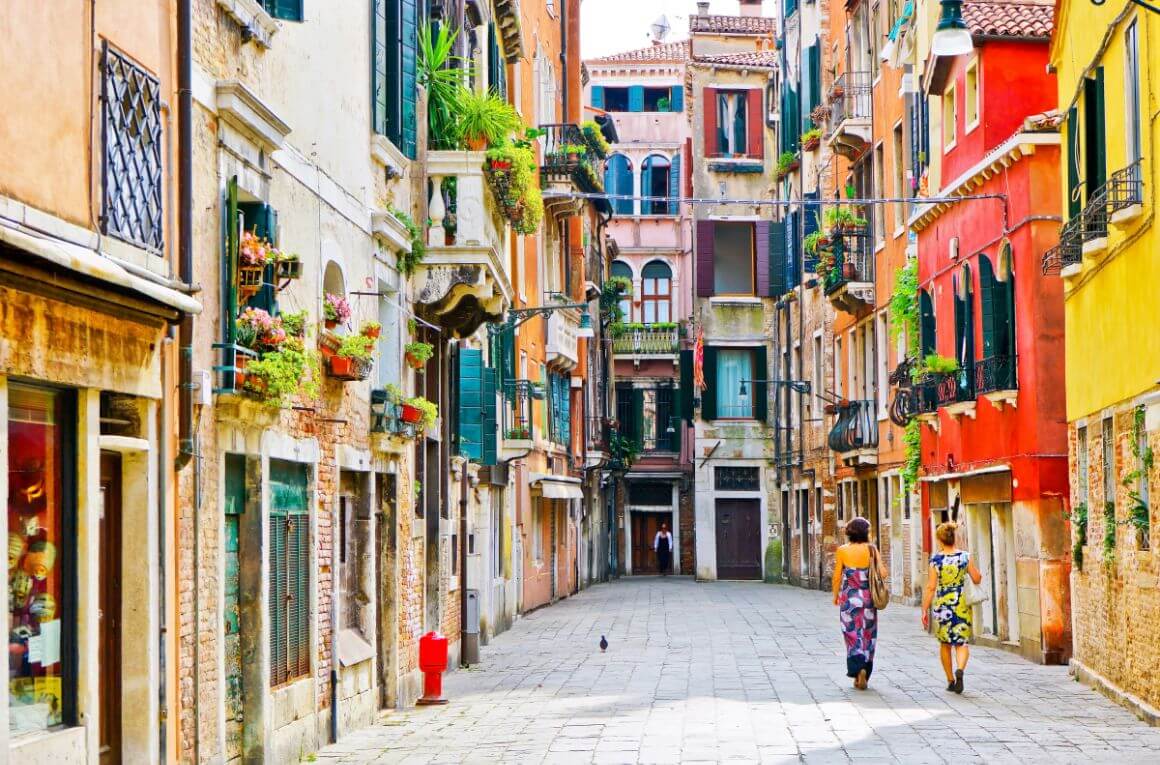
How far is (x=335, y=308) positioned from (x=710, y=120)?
3882cm

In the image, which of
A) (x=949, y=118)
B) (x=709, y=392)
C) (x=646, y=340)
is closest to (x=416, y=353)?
(x=949, y=118)

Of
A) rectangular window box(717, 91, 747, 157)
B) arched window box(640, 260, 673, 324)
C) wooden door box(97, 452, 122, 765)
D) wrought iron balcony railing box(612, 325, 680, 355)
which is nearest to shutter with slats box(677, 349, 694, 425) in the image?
wrought iron balcony railing box(612, 325, 680, 355)

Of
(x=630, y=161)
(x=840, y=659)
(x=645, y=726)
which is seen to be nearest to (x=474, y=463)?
(x=840, y=659)

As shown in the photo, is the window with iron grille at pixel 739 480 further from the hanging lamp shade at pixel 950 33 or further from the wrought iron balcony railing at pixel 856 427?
the hanging lamp shade at pixel 950 33

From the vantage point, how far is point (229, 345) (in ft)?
36.2

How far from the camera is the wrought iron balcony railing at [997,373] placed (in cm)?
2262

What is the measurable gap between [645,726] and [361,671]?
2.59 metres

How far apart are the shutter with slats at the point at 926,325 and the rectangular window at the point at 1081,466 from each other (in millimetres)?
Result: 8649

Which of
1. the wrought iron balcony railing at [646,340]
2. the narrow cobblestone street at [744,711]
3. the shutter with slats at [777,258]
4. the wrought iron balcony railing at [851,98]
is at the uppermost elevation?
the wrought iron balcony railing at [851,98]

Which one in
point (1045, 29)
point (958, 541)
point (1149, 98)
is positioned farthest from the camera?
point (958, 541)

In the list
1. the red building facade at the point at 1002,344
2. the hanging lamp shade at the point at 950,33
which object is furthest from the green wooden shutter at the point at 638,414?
the hanging lamp shade at the point at 950,33

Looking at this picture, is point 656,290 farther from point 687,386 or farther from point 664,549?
point 664,549

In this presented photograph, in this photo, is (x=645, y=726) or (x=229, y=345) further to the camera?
(x=645, y=726)

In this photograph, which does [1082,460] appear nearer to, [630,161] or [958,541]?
[958,541]
